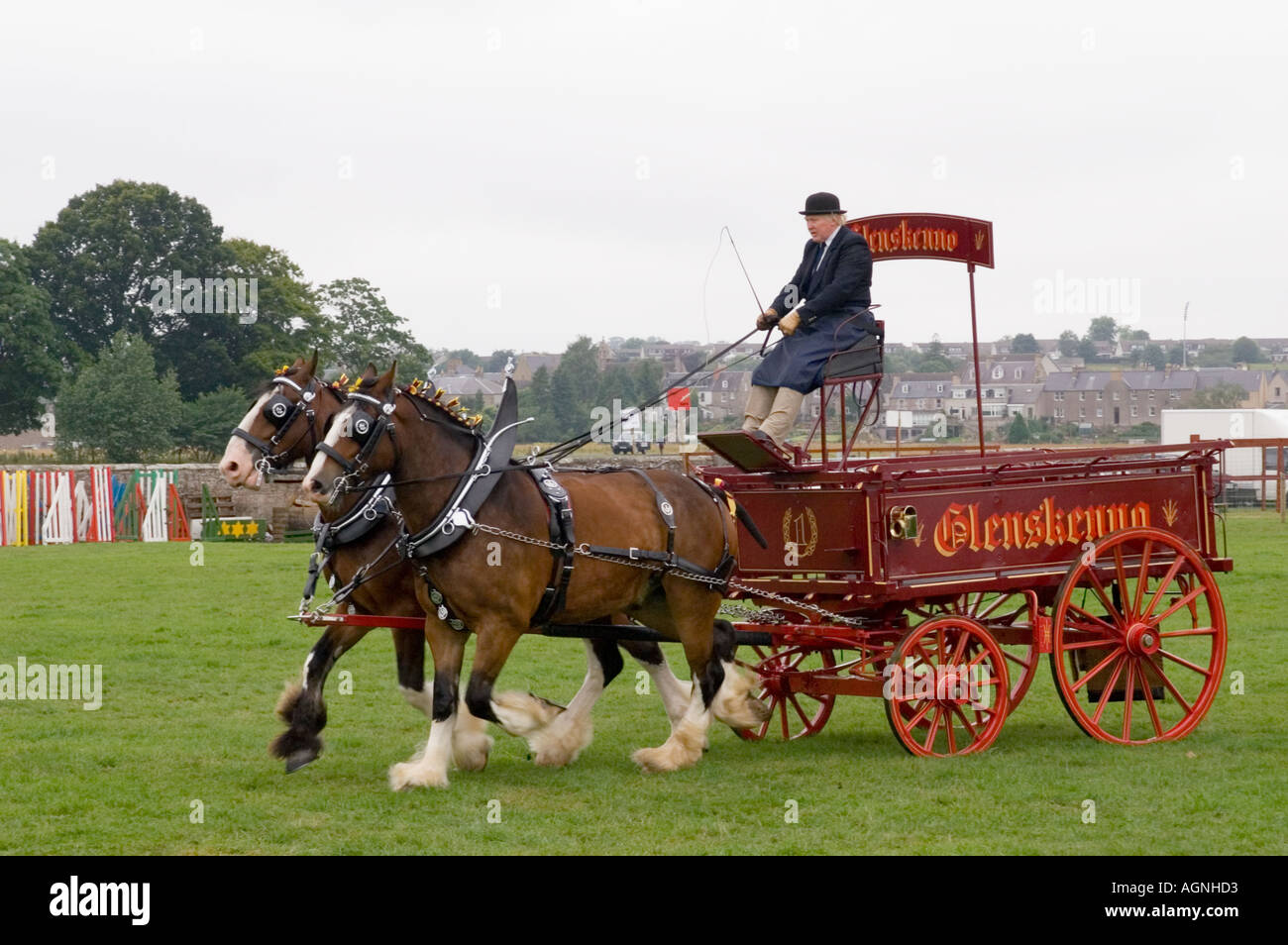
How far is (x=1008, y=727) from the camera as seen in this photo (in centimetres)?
1066

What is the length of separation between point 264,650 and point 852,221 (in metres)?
7.60

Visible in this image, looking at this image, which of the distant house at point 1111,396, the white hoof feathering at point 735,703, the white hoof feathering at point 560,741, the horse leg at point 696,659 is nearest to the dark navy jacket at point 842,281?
the horse leg at point 696,659

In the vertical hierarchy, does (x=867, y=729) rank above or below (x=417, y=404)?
below

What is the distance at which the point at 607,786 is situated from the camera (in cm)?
876

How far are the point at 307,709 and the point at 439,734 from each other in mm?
936

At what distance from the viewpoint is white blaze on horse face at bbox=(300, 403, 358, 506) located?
8359 millimetres

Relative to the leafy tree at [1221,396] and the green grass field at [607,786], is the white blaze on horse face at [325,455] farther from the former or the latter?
the leafy tree at [1221,396]

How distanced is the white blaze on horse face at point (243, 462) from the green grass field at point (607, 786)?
1.65 metres

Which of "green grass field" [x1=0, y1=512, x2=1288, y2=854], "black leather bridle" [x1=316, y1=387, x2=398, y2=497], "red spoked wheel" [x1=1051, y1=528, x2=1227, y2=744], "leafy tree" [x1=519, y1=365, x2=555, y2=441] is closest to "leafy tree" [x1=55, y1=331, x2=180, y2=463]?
"leafy tree" [x1=519, y1=365, x2=555, y2=441]

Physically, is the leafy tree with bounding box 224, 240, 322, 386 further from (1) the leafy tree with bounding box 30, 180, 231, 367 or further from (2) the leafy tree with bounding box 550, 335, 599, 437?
(2) the leafy tree with bounding box 550, 335, 599, 437

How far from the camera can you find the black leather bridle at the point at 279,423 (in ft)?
28.7

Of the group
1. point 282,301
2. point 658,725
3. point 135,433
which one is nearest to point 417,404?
point 658,725
